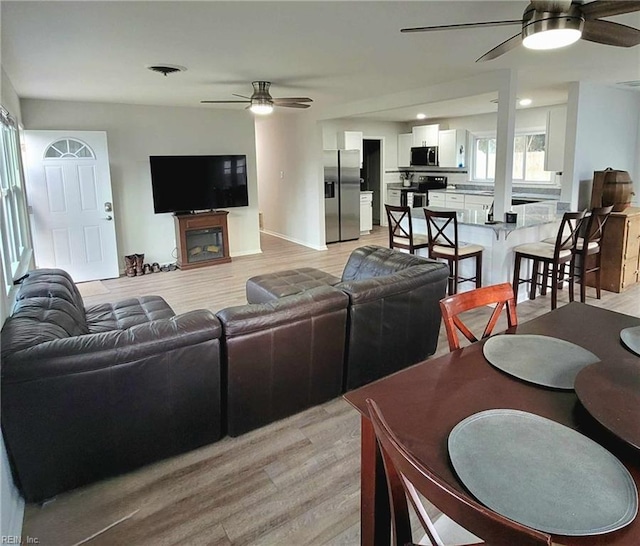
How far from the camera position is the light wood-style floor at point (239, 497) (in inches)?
73.7

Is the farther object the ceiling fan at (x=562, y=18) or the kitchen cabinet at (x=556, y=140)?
the kitchen cabinet at (x=556, y=140)

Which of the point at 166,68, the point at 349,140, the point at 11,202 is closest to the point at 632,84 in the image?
the point at 349,140

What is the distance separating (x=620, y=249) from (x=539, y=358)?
4272mm

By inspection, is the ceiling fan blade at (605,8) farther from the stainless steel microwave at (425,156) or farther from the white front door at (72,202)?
the stainless steel microwave at (425,156)

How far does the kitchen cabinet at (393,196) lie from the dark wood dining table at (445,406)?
28.2ft

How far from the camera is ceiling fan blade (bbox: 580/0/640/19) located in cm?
196

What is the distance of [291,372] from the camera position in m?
2.55

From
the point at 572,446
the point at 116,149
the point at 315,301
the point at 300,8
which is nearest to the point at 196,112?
the point at 116,149

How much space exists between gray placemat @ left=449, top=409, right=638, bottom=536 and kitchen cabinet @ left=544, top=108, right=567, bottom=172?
5.51m

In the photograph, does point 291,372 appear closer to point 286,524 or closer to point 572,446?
point 286,524

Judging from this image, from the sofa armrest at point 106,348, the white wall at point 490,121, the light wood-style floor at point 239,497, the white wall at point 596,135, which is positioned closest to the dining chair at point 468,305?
the light wood-style floor at point 239,497

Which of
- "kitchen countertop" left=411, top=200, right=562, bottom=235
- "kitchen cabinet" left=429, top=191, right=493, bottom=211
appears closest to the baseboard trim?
"kitchen countertop" left=411, top=200, right=562, bottom=235

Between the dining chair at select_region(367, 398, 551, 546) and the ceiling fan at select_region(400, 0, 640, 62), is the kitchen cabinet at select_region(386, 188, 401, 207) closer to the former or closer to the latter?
the ceiling fan at select_region(400, 0, 640, 62)

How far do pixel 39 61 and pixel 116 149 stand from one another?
2.72m
